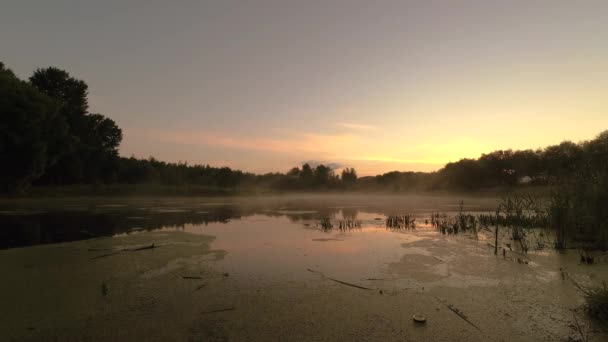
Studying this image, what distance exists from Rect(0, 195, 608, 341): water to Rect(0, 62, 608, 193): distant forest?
5.67m

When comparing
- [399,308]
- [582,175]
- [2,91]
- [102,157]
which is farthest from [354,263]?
[102,157]

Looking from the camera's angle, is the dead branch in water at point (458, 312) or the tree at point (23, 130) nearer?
the dead branch in water at point (458, 312)

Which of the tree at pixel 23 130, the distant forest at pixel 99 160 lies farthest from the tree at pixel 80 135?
the tree at pixel 23 130

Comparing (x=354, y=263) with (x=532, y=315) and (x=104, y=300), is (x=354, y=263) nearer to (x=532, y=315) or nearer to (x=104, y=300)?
(x=532, y=315)

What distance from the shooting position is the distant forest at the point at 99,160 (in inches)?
870

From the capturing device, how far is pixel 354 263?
22.7 ft

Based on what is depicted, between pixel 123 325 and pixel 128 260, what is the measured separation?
3700 millimetres

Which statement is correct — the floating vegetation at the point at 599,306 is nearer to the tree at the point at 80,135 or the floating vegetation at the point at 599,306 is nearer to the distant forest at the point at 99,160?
the distant forest at the point at 99,160

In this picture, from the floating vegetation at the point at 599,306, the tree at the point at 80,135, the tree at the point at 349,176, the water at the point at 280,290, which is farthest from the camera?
the tree at the point at 349,176

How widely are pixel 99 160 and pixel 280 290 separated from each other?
4439 centimetres

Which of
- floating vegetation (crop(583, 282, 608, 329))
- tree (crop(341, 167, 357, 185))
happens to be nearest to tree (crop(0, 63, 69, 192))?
floating vegetation (crop(583, 282, 608, 329))

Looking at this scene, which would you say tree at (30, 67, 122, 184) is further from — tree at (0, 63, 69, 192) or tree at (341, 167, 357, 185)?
tree at (341, 167, 357, 185)

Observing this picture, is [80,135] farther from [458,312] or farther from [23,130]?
[458,312]

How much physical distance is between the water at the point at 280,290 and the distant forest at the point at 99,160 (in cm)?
567
